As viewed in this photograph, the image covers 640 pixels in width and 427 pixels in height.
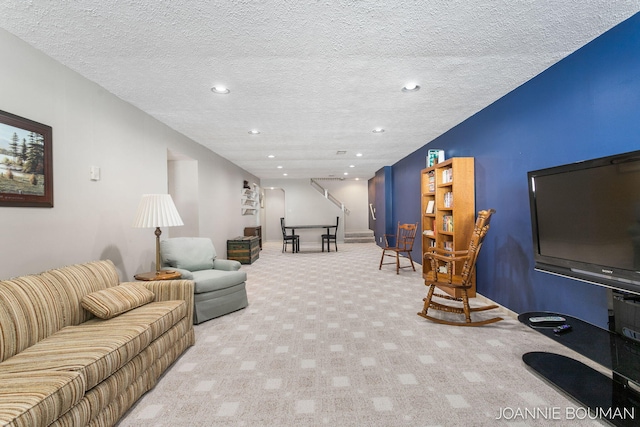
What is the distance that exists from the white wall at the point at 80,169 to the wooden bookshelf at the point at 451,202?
4.06 m

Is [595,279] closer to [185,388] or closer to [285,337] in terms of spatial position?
[285,337]

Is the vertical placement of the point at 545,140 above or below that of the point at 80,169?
above

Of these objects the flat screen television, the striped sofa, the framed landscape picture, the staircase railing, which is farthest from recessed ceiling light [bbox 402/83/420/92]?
the staircase railing

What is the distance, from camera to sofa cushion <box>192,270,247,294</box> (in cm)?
313

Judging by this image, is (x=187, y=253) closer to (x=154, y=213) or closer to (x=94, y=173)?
(x=154, y=213)

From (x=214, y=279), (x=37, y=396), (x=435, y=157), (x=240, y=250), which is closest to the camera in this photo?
(x=37, y=396)

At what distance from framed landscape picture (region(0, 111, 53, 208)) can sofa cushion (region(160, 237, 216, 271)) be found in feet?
4.39

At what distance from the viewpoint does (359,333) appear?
2814 mm

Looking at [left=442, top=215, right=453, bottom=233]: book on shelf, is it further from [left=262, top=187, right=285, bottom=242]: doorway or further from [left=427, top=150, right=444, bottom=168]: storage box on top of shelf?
[left=262, top=187, right=285, bottom=242]: doorway

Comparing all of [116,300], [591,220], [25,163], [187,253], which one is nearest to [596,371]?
[591,220]

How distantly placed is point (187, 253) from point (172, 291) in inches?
44.9

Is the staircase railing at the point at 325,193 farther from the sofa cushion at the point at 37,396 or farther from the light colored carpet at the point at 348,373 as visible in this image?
the sofa cushion at the point at 37,396

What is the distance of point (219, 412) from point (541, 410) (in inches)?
75.9

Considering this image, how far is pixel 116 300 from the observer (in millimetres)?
2135
